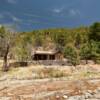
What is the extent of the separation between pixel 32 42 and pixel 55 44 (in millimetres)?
9453

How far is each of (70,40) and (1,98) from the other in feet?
282

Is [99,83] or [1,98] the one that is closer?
[1,98]

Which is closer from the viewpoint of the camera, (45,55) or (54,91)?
(54,91)

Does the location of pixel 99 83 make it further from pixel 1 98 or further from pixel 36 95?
pixel 1 98

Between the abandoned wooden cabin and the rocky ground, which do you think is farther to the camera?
the abandoned wooden cabin

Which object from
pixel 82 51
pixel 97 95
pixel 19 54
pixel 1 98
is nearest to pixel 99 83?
pixel 97 95

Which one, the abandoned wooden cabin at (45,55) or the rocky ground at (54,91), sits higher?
the abandoned wooden cabin at (45,55)

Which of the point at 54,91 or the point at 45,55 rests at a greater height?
the point at 45,55

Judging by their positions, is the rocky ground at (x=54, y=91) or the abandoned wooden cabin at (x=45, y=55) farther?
the abandoned wooden cabin at (x=45, y=55)

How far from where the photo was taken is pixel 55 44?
116 m

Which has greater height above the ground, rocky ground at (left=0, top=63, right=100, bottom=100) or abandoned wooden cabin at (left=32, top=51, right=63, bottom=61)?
abandoned wooden cabin at (left=32, top=51, right=63, bottom=61)

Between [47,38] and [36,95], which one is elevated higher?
[47,38]

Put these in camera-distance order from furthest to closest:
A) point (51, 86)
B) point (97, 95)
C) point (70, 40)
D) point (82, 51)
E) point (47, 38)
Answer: point (47, 38)
point (70, 40)
point (82, 51)
point (51, 86)
point (97, 95)

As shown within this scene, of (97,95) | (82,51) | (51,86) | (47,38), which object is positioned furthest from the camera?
(47,38)
